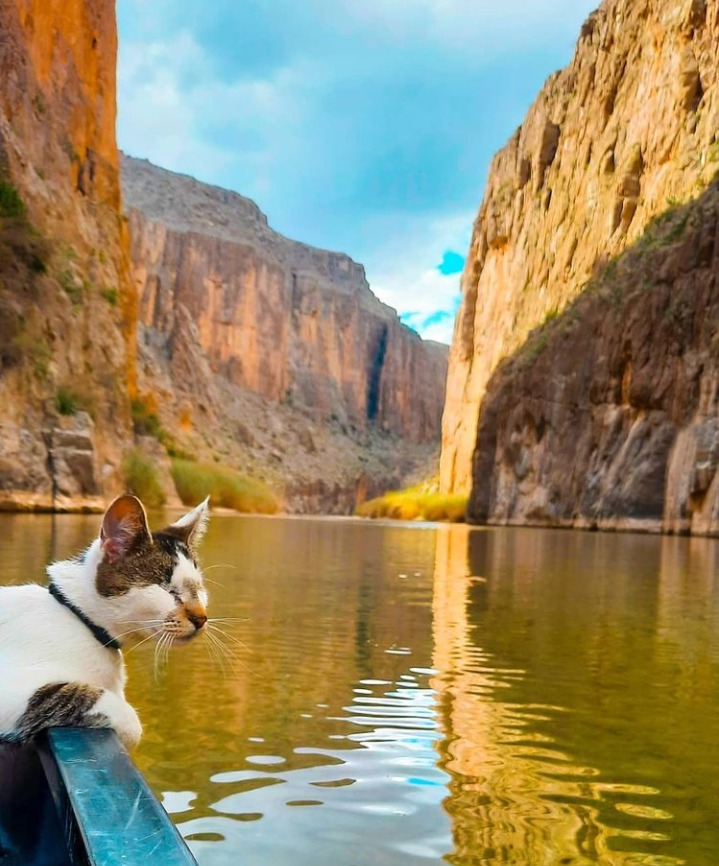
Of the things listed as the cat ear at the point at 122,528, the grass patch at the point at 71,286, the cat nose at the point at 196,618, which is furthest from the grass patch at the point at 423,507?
the cat ear at the point at 122,528

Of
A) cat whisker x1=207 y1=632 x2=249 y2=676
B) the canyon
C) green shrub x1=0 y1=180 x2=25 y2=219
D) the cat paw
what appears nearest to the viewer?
the cat paw

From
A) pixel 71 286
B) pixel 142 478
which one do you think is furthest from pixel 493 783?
pixel 71 286

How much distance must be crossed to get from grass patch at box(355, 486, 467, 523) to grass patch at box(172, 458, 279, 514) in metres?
8.52

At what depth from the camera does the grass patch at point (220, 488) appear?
4938 centimetres

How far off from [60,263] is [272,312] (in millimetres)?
89918

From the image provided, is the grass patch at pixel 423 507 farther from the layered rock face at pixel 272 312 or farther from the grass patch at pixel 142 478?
the layered rock face at pixel 272 312

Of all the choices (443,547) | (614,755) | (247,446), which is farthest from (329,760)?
(247,446)

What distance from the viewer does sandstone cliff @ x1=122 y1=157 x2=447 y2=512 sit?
334ft

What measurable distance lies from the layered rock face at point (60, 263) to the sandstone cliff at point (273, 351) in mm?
39402

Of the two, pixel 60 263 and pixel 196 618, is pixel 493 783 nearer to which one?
pixel 196 618

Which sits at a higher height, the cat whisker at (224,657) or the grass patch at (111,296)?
the grass patch at (111,296)

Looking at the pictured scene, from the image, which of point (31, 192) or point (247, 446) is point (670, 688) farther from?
point (247, 446)

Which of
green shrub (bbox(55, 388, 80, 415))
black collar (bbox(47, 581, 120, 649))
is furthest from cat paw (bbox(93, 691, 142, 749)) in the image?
green shrub (bbox(55, 388, 80, 415))

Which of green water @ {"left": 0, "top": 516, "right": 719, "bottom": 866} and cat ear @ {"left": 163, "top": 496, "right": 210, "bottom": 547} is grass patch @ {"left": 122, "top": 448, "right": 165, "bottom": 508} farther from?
cat ear @ {"left": 163, "top": 496, "right": 210, "bottom": 547}
